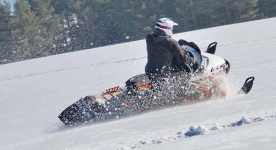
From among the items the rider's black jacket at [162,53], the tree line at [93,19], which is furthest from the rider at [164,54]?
the tree line at [93,19]

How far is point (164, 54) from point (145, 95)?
779 millimetres

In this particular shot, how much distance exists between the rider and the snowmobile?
131 millimetres

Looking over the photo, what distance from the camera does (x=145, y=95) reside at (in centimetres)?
829

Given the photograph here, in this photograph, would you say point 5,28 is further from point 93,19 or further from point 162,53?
point 162,53

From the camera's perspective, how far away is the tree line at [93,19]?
55.1 m

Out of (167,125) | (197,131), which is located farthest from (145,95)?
(197,131)

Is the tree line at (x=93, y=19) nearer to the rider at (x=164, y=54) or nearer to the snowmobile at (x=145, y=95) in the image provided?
the snowmobile at (x=145, y=95)

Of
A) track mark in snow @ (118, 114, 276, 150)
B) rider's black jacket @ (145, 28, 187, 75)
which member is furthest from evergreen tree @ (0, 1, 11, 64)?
track mark in snow @ (118, 114, 276, 150)

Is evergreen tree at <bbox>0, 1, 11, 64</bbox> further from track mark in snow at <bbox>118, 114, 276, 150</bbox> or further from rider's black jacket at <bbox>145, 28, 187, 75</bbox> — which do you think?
track mark in snow at <bbox>118, 114, 276, 150</bbox>

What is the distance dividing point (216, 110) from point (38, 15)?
56076mm

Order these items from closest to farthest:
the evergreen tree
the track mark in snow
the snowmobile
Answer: the track mark in snow < the snowmobile < the evergreen tree

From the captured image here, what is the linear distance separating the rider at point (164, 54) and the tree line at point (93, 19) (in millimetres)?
44935

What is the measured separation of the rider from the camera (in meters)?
8.31

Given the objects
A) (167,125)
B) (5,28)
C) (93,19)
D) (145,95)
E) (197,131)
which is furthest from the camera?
(93,19)
